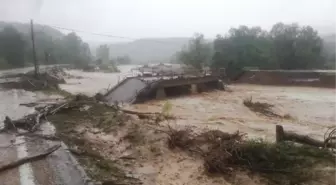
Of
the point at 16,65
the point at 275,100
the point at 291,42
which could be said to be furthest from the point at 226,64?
the point at 16,65

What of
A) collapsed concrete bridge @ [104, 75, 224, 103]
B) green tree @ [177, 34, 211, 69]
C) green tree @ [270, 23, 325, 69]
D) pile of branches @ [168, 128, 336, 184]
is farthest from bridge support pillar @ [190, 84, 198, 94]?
green tree @ [177, 34, 211, 69]

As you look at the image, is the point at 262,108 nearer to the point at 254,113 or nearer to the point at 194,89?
the point at 254,113

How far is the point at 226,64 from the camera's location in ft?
116

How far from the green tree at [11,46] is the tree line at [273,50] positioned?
31.3 metres

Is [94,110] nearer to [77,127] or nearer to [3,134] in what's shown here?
[77,127]

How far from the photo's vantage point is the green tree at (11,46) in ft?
159

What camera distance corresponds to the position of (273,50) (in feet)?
120

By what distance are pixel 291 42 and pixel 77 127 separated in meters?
30.9

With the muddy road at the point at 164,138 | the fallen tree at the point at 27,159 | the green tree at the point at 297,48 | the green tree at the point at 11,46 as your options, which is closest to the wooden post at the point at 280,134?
the muddy road at the point at 164,138

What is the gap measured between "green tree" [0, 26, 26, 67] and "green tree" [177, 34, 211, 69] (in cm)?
2599

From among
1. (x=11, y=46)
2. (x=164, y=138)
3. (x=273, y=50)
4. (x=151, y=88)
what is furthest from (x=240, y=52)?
(x=11, y=46)

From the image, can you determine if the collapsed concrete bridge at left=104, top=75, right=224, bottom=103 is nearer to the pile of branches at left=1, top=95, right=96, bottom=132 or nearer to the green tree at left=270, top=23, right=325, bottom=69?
the pile of branches at left=1, top=95, right=96, bottom=132

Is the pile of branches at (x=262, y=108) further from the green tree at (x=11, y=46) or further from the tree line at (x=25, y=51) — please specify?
the green tree at (x=11, y=46)

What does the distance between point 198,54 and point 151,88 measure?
27467 mm
